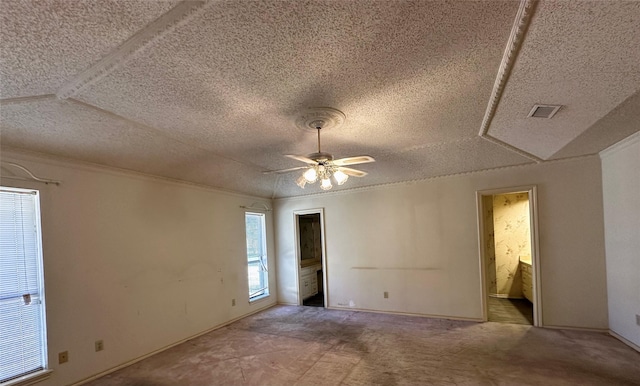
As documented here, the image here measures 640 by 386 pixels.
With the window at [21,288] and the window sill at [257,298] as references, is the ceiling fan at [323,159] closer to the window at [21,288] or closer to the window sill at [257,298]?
the window at [21,288]

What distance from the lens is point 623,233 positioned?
3.55 metres

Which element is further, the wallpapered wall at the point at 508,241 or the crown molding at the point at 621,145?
the wallpapered wall at the point at 508,241

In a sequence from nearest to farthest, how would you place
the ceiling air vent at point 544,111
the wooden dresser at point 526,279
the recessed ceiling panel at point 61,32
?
1. the recessed ceiling panel at point 61,32
2. the ceiling air vent at point 544,111
3. the wooden dresser at point 526,279

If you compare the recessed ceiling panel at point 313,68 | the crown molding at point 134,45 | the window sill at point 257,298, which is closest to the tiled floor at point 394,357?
the window sill at point 257,298

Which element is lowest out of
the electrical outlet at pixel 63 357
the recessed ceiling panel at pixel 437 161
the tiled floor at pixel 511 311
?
the tiled floor at pixel 511 311

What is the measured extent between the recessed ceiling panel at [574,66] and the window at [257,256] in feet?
14.8

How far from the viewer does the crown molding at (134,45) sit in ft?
4.67

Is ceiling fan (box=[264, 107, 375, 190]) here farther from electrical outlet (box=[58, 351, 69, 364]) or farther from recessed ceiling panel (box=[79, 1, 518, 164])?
electrical outlet (box=[58, 351, 69, 364])

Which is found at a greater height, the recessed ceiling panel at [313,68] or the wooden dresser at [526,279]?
the recessed ceiling panel at [313,68]

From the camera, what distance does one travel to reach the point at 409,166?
4602 millimetres

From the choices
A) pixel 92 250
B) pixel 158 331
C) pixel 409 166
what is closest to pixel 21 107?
pixel 92 250

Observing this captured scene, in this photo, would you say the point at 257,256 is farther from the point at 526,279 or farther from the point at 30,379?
the point at 526,279

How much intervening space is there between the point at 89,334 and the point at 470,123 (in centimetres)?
458

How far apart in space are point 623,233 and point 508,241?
2598 mm
